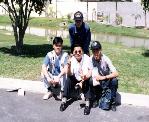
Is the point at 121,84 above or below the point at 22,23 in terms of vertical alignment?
below

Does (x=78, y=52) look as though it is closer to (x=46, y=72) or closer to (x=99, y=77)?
(x=99, y=77)

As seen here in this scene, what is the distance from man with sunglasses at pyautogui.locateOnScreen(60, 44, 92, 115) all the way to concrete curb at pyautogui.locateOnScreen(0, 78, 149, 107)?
2.78 ft

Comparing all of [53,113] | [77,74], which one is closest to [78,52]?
[77,74]

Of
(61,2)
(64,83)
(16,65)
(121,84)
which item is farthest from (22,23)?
(61,2)

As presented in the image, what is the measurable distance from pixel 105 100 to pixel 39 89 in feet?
5.73

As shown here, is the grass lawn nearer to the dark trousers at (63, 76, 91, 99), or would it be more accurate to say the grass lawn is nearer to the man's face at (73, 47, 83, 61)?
the dark trousers at (63, 76, 91, 99)

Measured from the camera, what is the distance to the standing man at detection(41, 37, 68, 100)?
8.52m

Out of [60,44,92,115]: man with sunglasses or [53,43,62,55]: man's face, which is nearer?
[60,44,92,115]: man with sunglasses

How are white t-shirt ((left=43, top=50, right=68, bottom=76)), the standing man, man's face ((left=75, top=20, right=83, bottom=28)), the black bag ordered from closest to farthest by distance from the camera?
the black bag, the standing man, white t-shirt ((left=43, top=50, right=68, bottom=76)), man's face ((left=75, top=20, right=83, bottom=28))

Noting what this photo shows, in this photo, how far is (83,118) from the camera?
776cm

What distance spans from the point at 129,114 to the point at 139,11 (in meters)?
33.9

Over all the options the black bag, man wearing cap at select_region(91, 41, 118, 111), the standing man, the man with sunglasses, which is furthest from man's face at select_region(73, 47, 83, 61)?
the black bag

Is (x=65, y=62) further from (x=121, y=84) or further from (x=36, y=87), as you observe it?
(x=121, y=84)

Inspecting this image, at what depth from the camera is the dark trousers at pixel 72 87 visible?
26.8 ft
